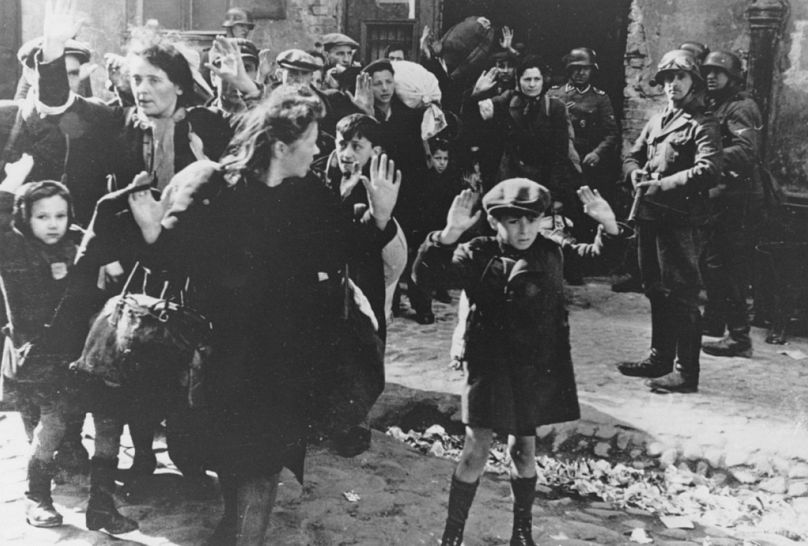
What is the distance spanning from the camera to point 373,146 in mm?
4703

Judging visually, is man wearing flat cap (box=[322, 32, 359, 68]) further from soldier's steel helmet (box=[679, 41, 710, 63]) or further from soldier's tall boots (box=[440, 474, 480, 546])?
soldier's tall boots (box=[440, 474, 480, 546])

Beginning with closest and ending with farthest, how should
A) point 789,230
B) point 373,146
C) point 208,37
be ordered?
point 373,146, point 789,230, point 208,37

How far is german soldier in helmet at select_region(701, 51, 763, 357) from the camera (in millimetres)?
6113

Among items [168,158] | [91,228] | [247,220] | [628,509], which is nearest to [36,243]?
[91,228]

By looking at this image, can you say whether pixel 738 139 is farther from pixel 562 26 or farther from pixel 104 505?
pixel 104 505

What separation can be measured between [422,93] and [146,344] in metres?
3.32

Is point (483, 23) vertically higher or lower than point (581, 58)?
higher

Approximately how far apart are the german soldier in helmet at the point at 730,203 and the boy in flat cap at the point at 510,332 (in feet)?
9.77

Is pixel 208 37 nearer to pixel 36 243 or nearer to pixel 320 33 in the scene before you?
pixel 320 33

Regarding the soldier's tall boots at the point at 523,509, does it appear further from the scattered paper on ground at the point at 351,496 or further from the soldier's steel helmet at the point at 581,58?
the soldier's steel helmet at the point at 581,58

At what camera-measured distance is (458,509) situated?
357 centimetres

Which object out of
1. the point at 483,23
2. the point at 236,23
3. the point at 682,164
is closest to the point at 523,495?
the point at 682,164

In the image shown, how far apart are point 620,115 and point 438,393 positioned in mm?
3957

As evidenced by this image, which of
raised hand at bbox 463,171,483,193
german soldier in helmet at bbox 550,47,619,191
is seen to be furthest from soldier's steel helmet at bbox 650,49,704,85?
german soldier in helmet at bbox 550,47,619,191
